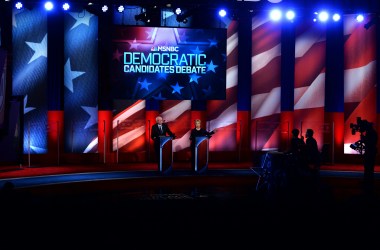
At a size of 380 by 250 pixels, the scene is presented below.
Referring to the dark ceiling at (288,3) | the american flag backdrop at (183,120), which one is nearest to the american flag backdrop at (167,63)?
the dark ceiling at (288,3)

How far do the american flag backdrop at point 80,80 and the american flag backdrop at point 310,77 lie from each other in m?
7.00

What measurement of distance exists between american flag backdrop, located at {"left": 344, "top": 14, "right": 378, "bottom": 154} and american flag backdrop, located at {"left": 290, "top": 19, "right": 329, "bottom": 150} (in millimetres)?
782

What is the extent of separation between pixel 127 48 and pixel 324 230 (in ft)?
27.3

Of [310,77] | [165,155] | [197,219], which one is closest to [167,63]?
[165,155]

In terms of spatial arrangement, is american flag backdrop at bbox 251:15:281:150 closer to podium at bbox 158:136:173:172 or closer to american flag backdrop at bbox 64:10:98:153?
podium at bbox 158:136:173:172

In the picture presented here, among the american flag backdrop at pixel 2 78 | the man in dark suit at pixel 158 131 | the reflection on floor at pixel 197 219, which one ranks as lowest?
the reflection on floor at pixel 197 219

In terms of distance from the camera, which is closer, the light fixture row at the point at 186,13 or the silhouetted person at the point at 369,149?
the silhouetted person at the point at 369,149

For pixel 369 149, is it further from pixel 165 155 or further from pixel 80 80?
pixel 80 80

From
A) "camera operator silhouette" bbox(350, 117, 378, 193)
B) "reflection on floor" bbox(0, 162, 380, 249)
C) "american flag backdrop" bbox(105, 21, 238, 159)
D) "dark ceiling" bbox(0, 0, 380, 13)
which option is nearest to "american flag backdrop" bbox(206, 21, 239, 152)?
"american flag backdrop" bbox(105, 21, 238, 159)

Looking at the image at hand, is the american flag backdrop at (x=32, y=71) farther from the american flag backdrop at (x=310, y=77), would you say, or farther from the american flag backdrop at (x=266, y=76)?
the american flag backdrop at (x=310, y=77)

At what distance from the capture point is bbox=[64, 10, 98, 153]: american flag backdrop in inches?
547

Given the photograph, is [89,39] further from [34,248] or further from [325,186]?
[34,248]

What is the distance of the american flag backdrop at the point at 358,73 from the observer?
14.2m

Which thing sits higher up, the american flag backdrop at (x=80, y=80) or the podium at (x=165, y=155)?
the american flag backdrop at (x=80, y=80)
